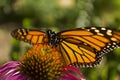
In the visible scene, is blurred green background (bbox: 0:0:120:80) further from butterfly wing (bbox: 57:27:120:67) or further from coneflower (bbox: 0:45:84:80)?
coneflower (bbox: 0:45:84:80)

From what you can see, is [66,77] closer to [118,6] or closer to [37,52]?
[37,52]

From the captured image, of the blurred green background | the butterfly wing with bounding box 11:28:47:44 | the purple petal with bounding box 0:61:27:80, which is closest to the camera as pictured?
the purple petal with bounding box 0:61:27:80

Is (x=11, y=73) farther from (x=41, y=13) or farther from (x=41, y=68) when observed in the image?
(x=41, y=13)

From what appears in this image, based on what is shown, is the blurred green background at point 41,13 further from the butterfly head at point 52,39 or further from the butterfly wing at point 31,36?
the butterfly wing at point 31,36

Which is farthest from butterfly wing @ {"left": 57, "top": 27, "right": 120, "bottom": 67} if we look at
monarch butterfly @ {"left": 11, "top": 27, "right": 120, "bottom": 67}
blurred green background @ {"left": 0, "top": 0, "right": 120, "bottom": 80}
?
blurred green background @ {"left": 0, "top": 0, "right": 120, "bottom": 80}

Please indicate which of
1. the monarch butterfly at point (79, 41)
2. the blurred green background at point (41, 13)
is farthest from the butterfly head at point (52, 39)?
the blurred green background at point (41, 13)

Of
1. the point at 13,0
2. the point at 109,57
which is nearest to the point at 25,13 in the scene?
the point at 13,0

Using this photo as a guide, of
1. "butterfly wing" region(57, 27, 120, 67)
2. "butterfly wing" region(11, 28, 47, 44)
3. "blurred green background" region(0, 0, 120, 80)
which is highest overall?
"butterfly wing" region(11, 28, 47, 44)
